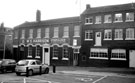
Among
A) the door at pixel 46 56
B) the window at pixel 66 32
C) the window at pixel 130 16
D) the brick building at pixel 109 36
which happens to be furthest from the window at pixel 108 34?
the door at pixel 46 56

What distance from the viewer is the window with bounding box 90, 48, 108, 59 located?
91.5 ft

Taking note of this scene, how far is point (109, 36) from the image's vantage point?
27969 millimetres

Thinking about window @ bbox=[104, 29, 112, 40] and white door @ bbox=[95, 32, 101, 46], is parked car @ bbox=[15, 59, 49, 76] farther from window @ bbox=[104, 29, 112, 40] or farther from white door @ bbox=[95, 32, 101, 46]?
window @ bbox=[104, 29, 112, 40]

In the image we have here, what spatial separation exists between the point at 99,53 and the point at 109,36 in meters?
3.21

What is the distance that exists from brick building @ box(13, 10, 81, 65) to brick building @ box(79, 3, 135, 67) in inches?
70.3

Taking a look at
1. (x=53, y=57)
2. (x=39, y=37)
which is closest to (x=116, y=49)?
(x=53, y=57)

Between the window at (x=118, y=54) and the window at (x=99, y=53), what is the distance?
3.68 ft

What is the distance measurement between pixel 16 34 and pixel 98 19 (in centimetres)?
2076

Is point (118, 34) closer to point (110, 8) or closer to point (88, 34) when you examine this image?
point (110, 8)

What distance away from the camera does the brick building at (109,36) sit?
26.3m

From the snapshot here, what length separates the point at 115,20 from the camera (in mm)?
27547

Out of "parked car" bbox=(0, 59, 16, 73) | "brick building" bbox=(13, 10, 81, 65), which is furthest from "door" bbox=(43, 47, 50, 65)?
"parked car" bbox=(0, 59, 16, 73)

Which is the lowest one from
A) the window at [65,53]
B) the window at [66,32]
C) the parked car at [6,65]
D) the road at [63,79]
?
the road at [63,79]

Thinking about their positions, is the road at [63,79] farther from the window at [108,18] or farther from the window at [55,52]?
the window at [55,52]
